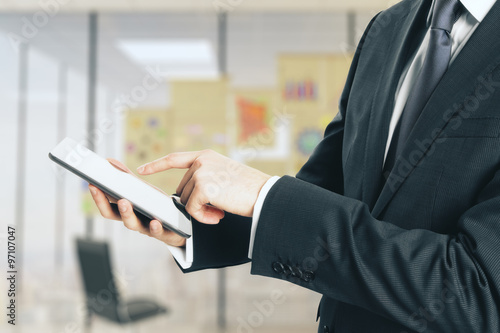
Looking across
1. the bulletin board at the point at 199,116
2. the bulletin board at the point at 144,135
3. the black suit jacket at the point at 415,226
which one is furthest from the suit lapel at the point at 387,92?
the bulletin board at the point at 144,135

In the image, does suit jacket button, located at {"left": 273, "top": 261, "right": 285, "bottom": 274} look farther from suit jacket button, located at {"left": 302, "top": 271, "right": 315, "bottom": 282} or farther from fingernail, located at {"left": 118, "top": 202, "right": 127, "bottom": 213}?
fingernail, located at {"left": 118, "top": 202, "right": 127, "bottom": 213}

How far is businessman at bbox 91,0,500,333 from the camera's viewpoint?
536mm

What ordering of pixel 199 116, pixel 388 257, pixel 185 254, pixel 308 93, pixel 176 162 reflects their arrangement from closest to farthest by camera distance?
pixel 388 257
pixel 176 162
pixel 185 254
pixel 308 93
pixel 199 116

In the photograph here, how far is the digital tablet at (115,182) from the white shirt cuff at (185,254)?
7 centimetres

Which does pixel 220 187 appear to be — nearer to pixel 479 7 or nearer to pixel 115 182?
pixel 115 182

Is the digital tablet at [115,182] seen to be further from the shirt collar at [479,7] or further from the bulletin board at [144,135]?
the bulletin board at [144,135]

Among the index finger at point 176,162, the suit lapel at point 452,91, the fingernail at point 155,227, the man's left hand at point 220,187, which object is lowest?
the fingernail at point 155,227

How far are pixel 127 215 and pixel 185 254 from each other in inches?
5.6

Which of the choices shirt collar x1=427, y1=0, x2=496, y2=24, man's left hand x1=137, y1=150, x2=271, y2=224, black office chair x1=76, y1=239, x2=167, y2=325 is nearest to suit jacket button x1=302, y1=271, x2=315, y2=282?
man's left hand x1=137, y1=150, x2=271, y2=224

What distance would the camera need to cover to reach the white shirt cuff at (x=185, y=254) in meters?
0.72

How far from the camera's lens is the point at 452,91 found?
2.08 feet

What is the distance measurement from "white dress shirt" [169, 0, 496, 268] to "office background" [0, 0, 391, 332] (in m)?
2.99

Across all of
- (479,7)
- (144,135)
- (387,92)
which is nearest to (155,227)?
(387,92)

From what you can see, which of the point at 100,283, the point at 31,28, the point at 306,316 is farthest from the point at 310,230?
the point at 31,28
